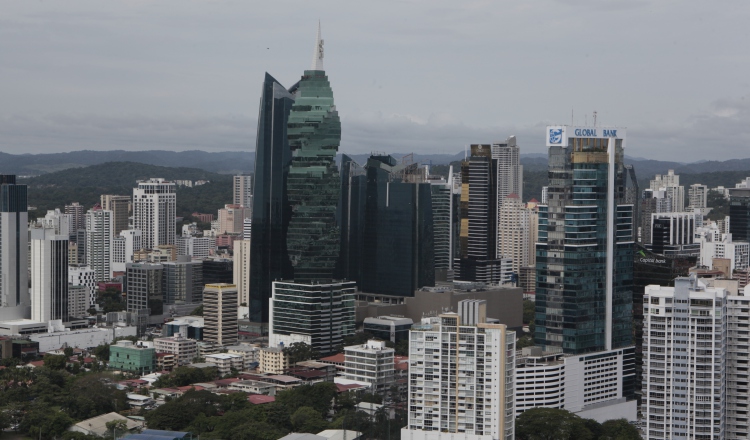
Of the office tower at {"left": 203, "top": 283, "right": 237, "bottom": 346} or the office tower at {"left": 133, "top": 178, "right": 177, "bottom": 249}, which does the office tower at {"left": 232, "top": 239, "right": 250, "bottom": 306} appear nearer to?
the office tower at {"left": 203, "top": 283, "right": 237, "bottom": 346}

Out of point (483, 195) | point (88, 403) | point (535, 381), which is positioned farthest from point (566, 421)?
point (483, 195)

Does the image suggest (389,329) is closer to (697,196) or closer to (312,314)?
(312,314)

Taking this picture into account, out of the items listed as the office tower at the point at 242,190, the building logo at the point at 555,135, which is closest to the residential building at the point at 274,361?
the building logo at the point at 555,135

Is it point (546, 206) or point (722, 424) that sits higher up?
point (546, 206)

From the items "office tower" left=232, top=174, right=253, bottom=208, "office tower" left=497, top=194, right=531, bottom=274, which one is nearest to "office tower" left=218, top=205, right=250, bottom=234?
"office tower" left=232, top=174, right=253, bottom=208

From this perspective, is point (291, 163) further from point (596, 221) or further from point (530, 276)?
point (530, 276)

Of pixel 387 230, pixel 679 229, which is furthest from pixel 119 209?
pixel 679 229
